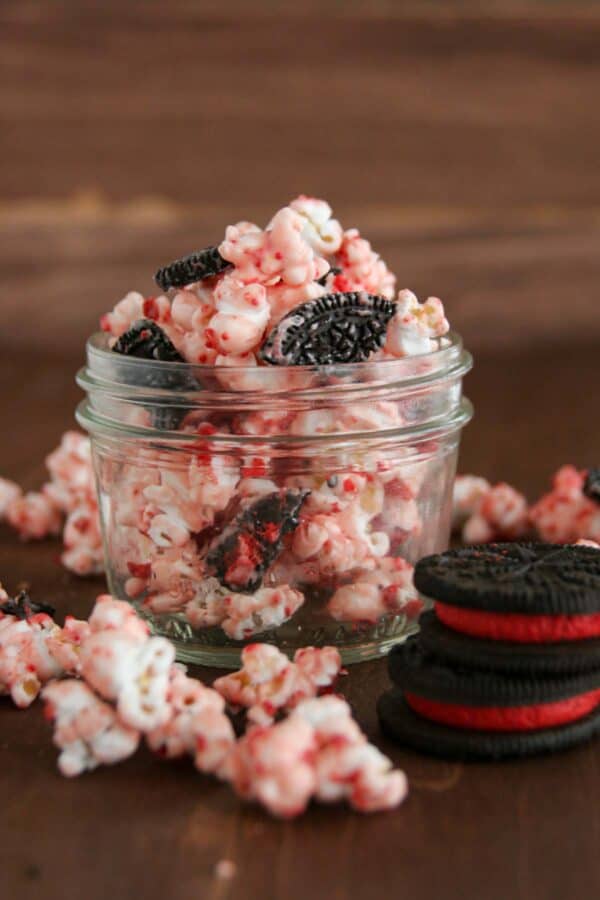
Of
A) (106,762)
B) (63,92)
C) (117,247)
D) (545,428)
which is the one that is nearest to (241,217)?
(117,247)

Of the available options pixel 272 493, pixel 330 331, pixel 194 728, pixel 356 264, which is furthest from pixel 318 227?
pixel 194 728

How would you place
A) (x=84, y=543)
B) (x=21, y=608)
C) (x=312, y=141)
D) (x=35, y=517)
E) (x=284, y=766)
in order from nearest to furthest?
(x=284, y=766) < (x=21, y=608) < (x=84, y=543) < (x=35, y=517) < (x=312, y=141)

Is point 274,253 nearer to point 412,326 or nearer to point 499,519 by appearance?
point 412,326

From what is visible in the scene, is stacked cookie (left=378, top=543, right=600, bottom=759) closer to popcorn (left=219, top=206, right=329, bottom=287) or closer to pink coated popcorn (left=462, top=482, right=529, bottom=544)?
popcorn (left=219, top=206, right=329, bottom=287)

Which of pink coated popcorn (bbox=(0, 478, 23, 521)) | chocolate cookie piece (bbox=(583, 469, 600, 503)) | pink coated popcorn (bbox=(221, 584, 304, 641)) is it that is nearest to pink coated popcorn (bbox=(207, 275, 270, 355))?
pink coated popcorn (bbox=(221, 584, 304, 641))

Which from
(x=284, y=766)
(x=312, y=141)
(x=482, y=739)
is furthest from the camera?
(x=312, y=141)

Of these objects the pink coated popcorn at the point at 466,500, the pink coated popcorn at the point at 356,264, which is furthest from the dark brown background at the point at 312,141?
the pink coated popcorn at the point at 356,264

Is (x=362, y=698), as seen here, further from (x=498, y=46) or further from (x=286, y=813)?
(x=498, y=46)
